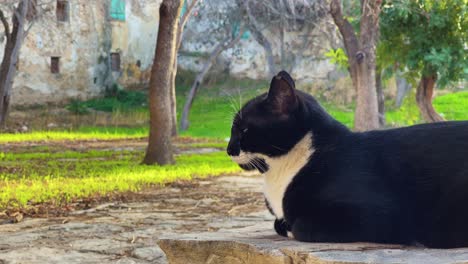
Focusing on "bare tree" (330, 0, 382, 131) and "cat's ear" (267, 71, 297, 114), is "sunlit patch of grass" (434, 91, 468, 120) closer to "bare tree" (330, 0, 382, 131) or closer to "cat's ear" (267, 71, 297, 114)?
"bare tree" (330, 0, 382, 131)

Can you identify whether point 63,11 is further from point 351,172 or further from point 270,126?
point 351,172

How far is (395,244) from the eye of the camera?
324 cm

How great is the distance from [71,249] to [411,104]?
1335cm

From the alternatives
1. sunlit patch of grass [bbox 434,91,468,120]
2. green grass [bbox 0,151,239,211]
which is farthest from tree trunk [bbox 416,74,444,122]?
sunlit patch of grass [bbox 434,91,468,120]

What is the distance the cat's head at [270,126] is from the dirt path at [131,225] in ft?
5.65

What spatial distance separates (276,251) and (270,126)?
2.06ft

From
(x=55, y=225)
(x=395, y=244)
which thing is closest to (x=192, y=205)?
(x=55, y=225)

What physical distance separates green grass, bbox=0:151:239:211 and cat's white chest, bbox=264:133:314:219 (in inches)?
177

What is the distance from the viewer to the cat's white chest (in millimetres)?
3443

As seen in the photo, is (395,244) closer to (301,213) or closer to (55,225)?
(301,213)

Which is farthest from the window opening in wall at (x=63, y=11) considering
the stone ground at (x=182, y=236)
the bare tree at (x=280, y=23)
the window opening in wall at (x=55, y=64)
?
the stone ground at (x=182, y=236)

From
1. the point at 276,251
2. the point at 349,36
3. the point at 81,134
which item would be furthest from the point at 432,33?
the point at 276,251

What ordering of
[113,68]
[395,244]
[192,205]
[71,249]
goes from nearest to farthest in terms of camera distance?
[395,244]
[71,249]
[192,205]
[113,68]

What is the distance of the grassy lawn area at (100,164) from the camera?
27.2 feet
